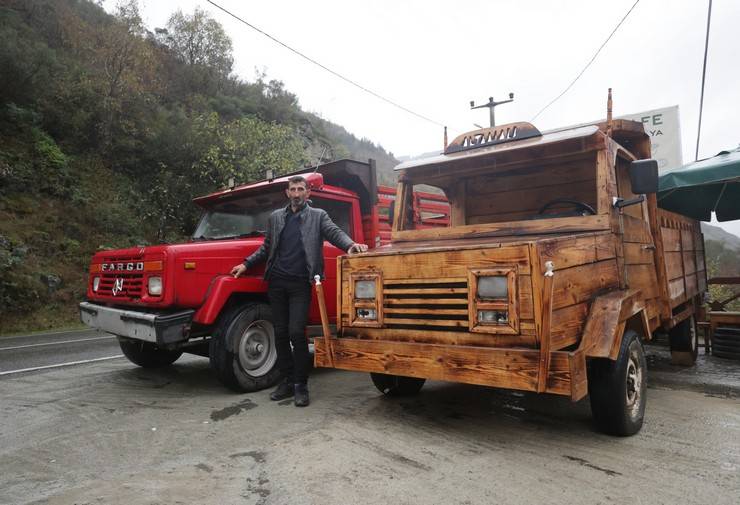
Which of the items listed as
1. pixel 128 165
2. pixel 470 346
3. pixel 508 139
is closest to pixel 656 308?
pixel 508 139

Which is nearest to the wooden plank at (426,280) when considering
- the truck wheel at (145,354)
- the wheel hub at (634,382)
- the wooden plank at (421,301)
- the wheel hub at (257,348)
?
the wooden plank at (421,301)

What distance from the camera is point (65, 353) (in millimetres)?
7199

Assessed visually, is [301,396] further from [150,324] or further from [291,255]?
[150,324]

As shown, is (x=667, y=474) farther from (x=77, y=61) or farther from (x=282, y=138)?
(x=77, y=61)

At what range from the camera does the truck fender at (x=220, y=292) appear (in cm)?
434

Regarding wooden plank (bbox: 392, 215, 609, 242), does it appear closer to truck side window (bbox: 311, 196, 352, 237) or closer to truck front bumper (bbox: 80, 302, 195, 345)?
truck side window (bbox: 311, 196, 352, 237)

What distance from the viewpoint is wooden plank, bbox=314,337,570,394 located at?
286cm

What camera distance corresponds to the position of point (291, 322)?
4301mm

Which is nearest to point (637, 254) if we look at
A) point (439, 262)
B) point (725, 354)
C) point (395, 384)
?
point (439, 262)

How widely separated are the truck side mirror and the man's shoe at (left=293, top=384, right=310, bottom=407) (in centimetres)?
328

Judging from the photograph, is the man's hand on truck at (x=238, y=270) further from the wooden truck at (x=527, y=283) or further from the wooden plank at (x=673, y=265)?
the wooden plank at (x=673, y=265)

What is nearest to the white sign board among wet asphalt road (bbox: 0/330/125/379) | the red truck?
the red truck

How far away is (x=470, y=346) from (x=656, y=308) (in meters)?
2.55

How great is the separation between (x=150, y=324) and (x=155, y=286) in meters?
0.38
